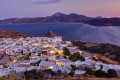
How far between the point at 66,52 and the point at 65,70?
712 cm

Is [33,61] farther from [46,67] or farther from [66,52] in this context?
[66,52]

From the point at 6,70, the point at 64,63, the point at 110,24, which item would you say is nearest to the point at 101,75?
the point at 64,63

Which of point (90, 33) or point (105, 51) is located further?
point (90, 33)

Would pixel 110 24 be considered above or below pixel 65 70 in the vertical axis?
above

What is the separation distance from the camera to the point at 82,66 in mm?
14891

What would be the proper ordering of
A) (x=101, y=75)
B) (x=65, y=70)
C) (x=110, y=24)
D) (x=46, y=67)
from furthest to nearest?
(x=110, y=24) → (x=46, y=67) → (x=65, y=70) → (x=101, y=75)

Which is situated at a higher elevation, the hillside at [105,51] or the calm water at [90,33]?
the calm water at [90,33]

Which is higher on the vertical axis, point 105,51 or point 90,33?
point 90,33

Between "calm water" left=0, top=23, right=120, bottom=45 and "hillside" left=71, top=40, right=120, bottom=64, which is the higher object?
"calm water" left=0, top=23, right=120, bottom=45

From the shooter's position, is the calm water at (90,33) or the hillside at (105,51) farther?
the calm water at (90,33)

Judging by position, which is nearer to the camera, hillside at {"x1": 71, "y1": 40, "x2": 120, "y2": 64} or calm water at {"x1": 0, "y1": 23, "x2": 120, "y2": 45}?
hillside at {"x1": 71, "y1": 40, "x2": 120, "y2": 64}

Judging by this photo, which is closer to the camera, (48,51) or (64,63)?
(64,63)

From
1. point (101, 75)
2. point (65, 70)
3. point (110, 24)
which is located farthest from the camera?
point (110, 24)

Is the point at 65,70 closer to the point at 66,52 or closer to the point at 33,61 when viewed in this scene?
the point at 33,61
